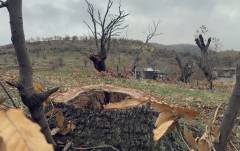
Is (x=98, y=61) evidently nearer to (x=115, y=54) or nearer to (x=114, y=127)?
(x=115, y=54)

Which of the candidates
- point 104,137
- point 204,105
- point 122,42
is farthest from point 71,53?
point 104,137

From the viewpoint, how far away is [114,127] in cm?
135

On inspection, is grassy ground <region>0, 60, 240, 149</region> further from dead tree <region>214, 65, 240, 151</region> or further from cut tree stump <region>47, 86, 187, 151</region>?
dead tree <region>214, 65, 240, 151</region>

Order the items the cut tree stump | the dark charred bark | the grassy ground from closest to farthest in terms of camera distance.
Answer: the cut tree stump < the grassy ground < the dark charred bark

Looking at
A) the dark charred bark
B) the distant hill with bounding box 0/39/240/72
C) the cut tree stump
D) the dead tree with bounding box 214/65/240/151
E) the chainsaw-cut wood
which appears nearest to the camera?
the chainsaw-cut wood

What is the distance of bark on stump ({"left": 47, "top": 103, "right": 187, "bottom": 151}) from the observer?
4.21 feet

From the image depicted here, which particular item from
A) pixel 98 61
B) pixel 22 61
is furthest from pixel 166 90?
pixel 22 61

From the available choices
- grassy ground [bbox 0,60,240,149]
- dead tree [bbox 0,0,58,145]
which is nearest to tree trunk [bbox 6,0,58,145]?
dead tree [bbox 0,0,58,145]

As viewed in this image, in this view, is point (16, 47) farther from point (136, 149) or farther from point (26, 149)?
→ point (136, 149)

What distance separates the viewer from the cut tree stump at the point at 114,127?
1.28m

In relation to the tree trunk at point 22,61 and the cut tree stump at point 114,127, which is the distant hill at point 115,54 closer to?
the cut tree stump at point 114,127

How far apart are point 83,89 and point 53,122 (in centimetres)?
13

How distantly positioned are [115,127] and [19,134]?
1.01 meters

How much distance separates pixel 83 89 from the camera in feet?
4.04
